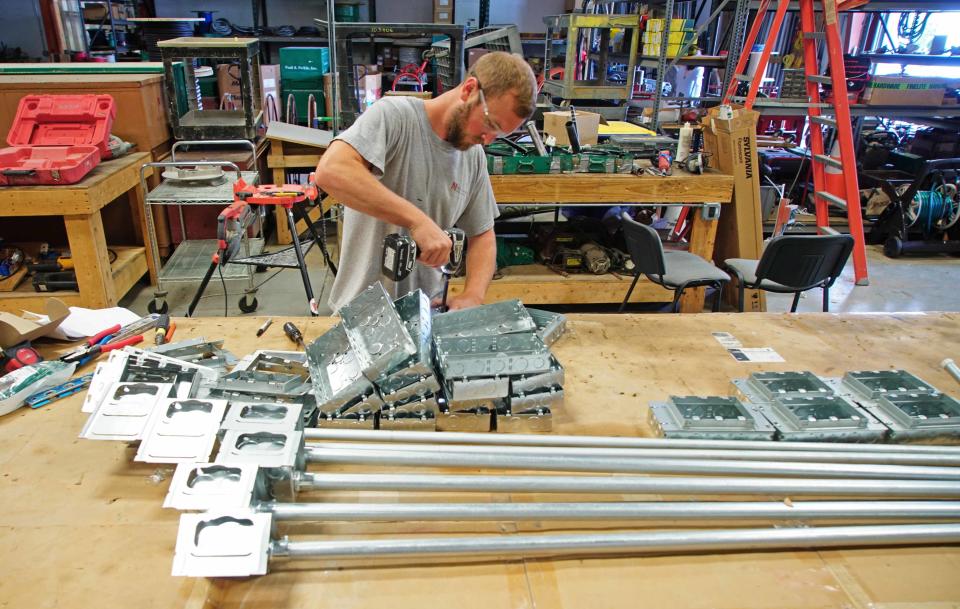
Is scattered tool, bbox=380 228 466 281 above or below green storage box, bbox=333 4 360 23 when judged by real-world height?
below

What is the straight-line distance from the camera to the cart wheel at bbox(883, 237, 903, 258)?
16.7 ft

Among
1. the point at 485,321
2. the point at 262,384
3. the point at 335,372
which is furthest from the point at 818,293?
the point at 262,384

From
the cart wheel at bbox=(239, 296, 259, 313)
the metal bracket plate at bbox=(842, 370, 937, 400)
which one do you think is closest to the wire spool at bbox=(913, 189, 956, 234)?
the metal bracket plate at bbox=(842, 370, 937, 400)

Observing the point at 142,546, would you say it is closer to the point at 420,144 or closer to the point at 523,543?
the point at 523,543

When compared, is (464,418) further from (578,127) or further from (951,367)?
(578,127)

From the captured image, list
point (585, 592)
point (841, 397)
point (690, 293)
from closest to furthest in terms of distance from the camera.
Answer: point (585, 592) < point (841, 397) < point (690, 293)

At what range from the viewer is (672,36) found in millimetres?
5023

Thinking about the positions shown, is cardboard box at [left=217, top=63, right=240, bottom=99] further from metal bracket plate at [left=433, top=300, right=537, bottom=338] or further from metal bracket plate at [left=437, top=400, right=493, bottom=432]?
metal bracket plate at [left=437, top=400, right=493, bottom=432]

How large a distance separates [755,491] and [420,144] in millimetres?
1214

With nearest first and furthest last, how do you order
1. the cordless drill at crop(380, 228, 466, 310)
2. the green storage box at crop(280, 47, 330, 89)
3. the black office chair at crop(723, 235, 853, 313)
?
the cordless drill at crop(380, 228, 466, 310) → the black office chair at crop(723, 235, 853, 313) → the green storage box at crop(280, 47, 330, 89)

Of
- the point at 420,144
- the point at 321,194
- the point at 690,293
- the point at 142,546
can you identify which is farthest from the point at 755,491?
the point at 321,194

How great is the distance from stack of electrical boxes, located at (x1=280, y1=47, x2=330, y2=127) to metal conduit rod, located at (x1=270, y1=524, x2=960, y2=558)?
17.4ft

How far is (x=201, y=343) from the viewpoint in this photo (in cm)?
149

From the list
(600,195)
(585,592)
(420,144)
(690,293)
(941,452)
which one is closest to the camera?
(585,592)
